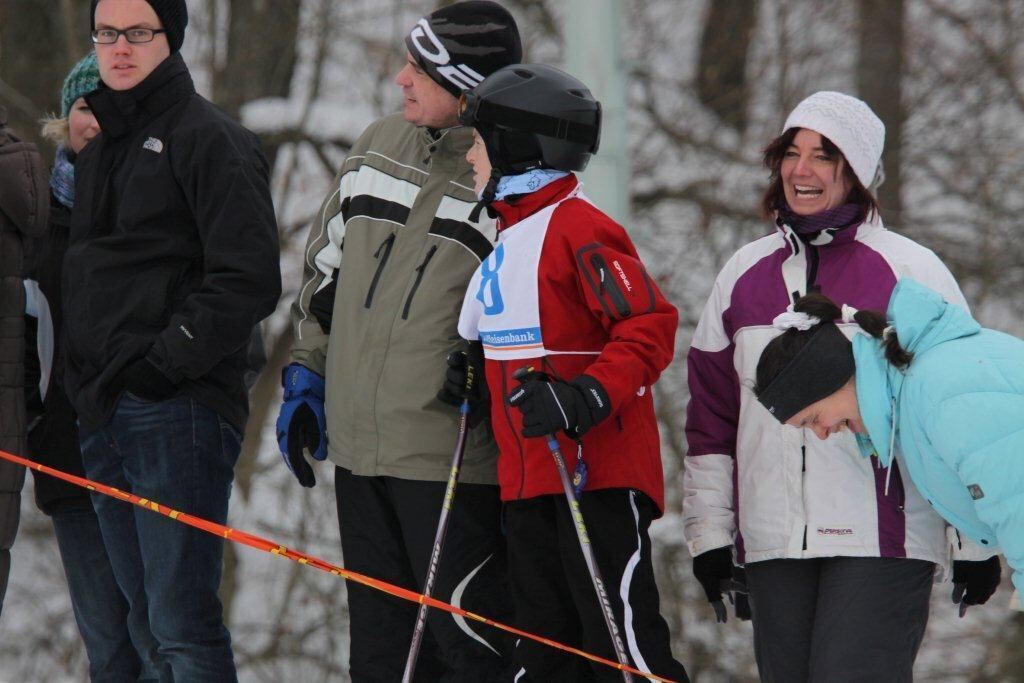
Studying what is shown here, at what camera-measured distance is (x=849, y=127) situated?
12.4ft

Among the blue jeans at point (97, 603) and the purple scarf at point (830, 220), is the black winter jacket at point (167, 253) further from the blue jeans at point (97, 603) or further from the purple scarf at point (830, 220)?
the purple scarf at point (830, 220)

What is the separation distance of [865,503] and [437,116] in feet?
5.13

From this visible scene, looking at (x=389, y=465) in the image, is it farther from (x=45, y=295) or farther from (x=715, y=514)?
(x=45, y=295)

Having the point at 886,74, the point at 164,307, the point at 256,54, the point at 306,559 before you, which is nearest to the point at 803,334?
the point at 306,559

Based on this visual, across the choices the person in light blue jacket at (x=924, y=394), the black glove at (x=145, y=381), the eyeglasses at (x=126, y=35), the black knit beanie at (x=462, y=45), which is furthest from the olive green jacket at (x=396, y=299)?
the person in light blue jacket at (x=924, y=394)

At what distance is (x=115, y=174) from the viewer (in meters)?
3.99

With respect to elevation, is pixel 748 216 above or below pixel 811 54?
below

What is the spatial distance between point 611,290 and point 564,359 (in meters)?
0.23

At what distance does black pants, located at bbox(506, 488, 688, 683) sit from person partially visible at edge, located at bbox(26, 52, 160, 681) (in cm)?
128

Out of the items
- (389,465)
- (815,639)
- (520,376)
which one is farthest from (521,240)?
(815,639)

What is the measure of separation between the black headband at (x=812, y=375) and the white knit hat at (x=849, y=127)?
0.64 meters

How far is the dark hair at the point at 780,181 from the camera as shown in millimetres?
3803

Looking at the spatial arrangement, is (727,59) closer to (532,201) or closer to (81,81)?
(81,81)

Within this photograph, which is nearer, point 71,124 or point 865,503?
point 865,503
